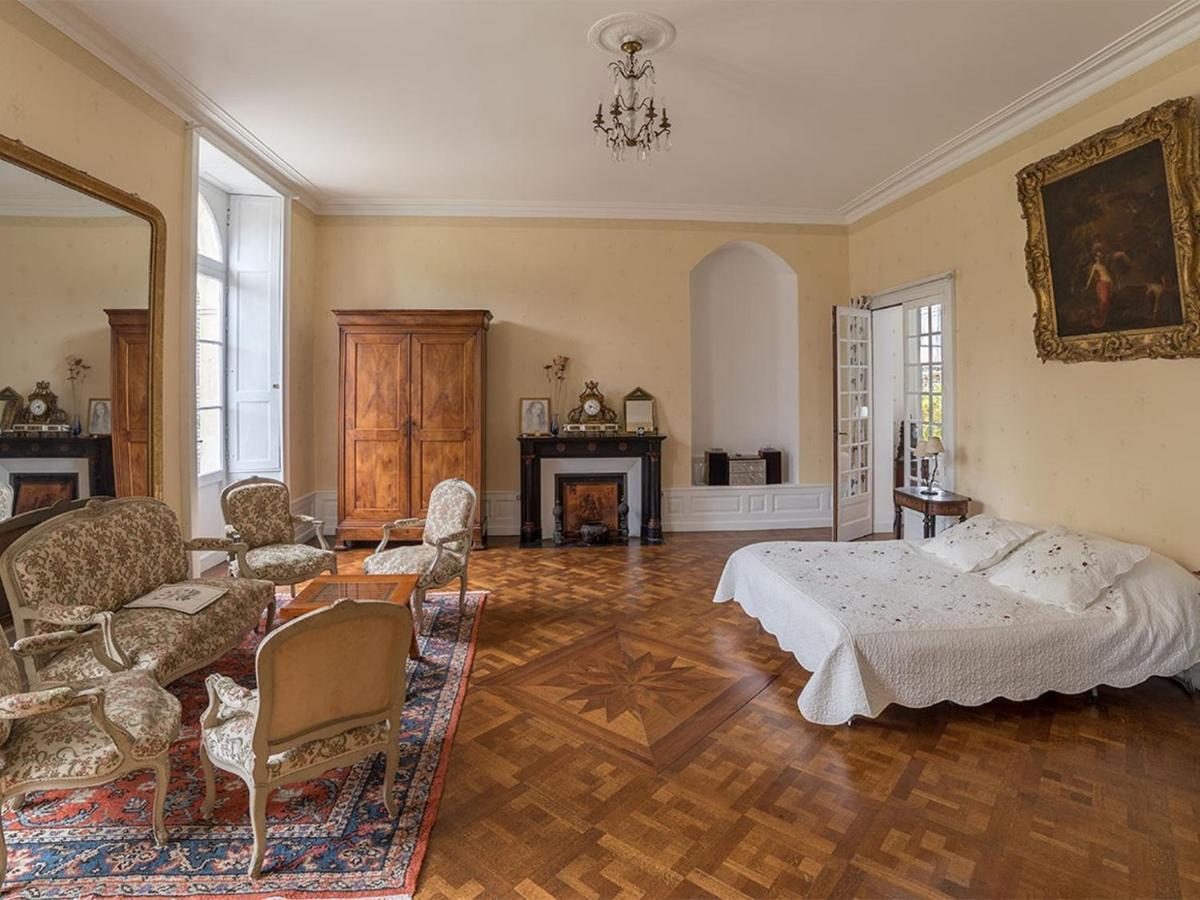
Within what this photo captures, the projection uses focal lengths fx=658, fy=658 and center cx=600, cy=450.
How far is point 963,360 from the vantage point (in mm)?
5496

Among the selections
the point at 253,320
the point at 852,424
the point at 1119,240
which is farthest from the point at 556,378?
the point at 1119,240

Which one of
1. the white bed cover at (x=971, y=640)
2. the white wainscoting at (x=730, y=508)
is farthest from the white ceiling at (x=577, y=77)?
the white wainscoting at (x=730, y=508)

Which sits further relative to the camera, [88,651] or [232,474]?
[232,474]

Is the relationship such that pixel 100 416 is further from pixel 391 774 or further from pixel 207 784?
pixel 391 774

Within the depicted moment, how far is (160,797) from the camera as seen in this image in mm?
2234

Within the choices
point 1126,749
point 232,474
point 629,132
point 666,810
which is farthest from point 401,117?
point 1126,749

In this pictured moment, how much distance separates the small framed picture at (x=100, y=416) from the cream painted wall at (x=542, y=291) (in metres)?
3.41

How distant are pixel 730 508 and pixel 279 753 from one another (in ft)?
19.6

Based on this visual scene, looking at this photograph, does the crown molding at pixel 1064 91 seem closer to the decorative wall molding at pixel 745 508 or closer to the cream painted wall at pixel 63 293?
the decorative wall molding at pixel 745 508

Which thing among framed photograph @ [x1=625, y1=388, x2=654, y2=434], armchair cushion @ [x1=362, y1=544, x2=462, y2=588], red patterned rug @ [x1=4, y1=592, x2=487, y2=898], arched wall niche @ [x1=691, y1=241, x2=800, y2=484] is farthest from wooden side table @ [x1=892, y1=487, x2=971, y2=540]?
red patterned rug @ [x1=4, y1=592, x2=487, y2=898]

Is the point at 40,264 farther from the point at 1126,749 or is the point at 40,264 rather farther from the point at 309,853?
the point at 1126,749

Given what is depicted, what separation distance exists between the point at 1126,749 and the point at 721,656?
74.2 inches

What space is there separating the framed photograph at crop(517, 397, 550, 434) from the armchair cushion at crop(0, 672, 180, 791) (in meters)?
4.91

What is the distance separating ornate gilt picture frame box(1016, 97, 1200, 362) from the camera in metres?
3.48
